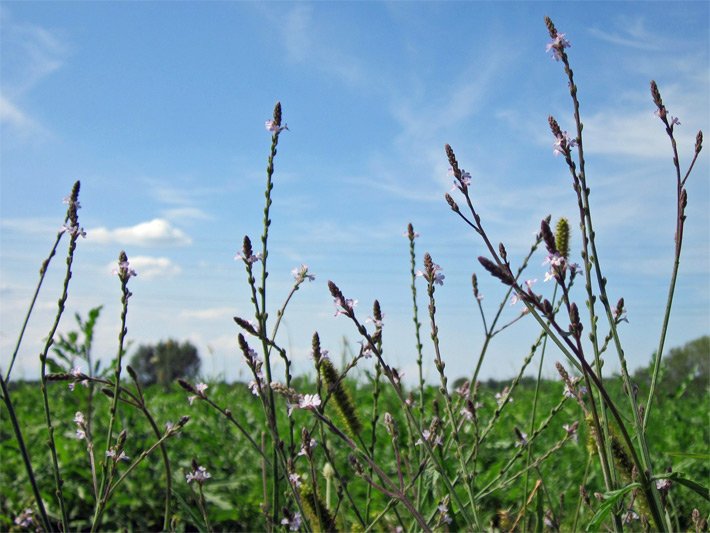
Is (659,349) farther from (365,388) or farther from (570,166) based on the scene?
(365,388)

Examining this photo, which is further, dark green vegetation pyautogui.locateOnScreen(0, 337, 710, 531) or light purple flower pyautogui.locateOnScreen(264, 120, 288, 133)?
dark green vegetation pyautogui.locateOnScreen(0, 337, 710, 531)

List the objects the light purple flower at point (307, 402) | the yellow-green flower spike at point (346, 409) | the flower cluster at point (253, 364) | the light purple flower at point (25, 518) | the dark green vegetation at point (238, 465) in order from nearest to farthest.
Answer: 1. the light purple flower at point (307, 402)
2. the flower cluster at point (253, 364)
3. the yellow-green flower spike at point (346, 409)
4. the light purple flower at point (25, 518)
5. the dark green vegetation at point (238, 465)

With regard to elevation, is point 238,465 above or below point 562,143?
below

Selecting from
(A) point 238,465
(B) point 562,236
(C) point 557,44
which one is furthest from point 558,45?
(A) point 238,465

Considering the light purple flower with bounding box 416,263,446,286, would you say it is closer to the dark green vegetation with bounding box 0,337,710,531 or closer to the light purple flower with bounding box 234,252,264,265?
the light purple flower with bounding box 234,252,264,265

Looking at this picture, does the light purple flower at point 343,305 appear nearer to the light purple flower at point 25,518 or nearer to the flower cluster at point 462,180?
the flower cluster at point 462,180

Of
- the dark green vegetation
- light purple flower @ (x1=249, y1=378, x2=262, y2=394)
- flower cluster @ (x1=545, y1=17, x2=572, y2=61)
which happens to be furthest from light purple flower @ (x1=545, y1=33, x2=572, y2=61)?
the dark green vegetation

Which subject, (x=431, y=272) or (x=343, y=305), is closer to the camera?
(x=343, y=305)

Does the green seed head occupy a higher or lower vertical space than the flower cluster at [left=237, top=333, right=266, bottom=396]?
higher

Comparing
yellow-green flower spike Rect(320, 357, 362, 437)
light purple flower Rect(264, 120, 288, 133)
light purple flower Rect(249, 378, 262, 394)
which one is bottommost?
yellow-green flower spike Rect(320, 357, 362, 437)

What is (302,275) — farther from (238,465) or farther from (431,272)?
(238,465)

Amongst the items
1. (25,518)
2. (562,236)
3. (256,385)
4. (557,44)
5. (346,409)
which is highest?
(557,44)

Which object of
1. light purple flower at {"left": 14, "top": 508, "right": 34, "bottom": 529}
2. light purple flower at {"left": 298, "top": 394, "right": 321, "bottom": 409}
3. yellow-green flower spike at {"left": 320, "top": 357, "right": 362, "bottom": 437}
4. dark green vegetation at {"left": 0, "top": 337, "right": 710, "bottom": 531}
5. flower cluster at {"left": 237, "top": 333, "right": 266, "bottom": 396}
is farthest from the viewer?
dark green vegetation at {"left": 0, "top": 337, "right": 710, "bottom": 531}

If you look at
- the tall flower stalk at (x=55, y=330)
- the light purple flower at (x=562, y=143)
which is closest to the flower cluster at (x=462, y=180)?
the light purple flower at (x=562, y=143)
